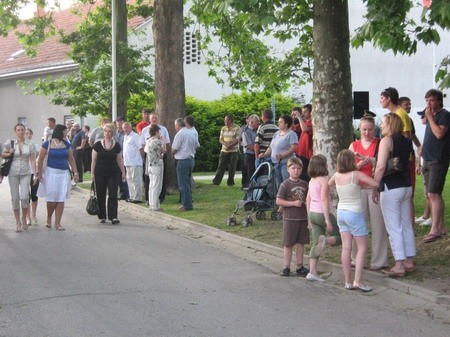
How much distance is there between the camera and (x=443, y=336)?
7.60 m

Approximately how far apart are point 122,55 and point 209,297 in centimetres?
1955

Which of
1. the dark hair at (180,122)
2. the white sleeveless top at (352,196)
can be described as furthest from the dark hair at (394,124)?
the dark hair at (180,122)

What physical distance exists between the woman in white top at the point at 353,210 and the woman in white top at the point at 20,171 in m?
7.21

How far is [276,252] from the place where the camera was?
12266mm

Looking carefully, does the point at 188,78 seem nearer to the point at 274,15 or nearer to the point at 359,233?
the point at 274,15

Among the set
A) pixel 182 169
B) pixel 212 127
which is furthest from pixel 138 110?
pixel 182 169

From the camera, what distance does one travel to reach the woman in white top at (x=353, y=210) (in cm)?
962

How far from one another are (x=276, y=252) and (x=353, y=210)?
282 cm

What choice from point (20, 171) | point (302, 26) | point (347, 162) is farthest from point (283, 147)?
point (347, 162)

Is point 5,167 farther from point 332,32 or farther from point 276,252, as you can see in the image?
point 332,32

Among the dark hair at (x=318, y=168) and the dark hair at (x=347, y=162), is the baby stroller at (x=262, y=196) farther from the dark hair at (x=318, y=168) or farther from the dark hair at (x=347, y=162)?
the dark hair at (x=347, y=162)

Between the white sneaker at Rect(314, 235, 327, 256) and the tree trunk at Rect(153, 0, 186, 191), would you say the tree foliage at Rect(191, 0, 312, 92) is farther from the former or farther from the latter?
the white sneaker at Rect(314, 235, 327, 256)

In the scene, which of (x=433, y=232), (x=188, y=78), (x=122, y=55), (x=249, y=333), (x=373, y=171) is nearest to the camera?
(x=249, y=333)

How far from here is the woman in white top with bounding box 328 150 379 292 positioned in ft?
31.6
